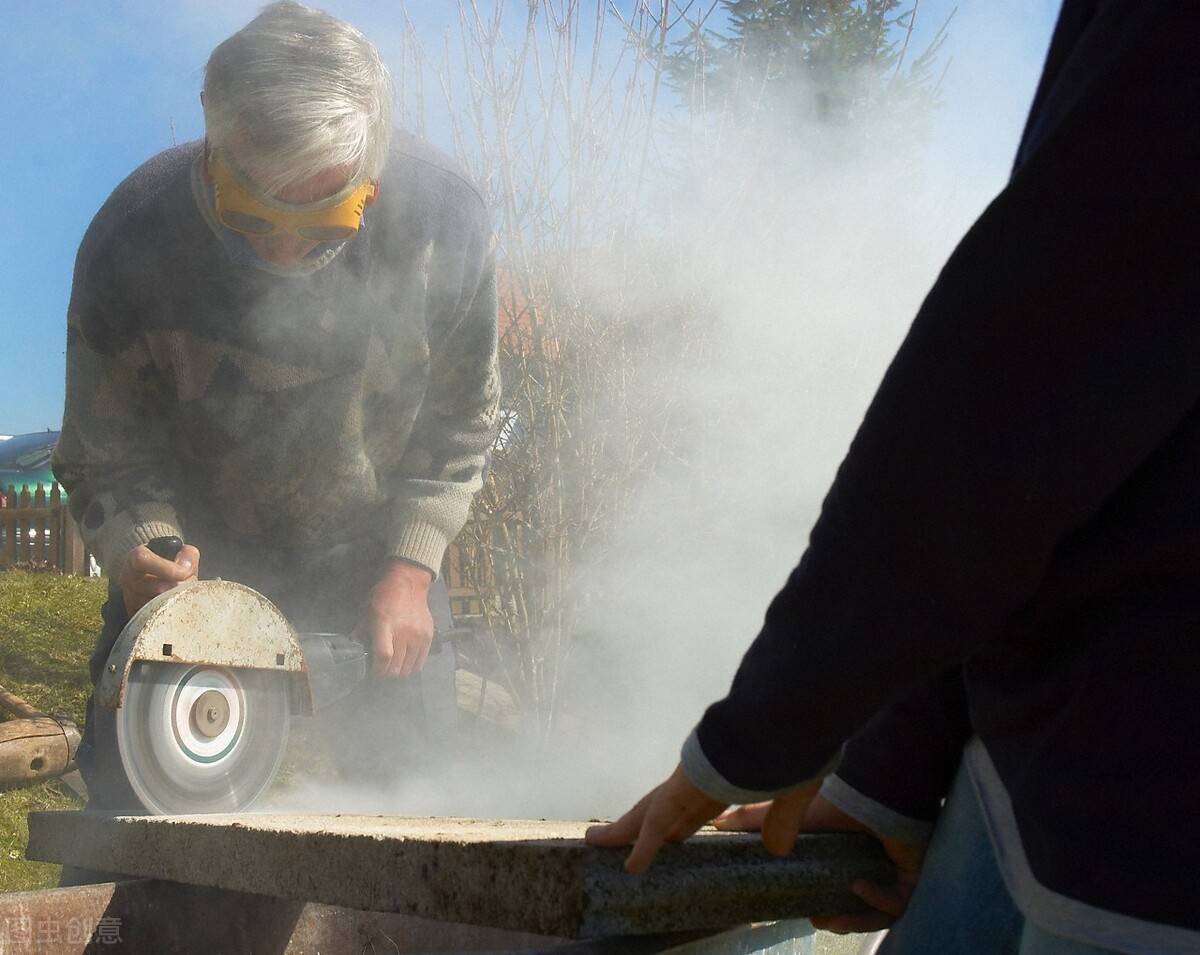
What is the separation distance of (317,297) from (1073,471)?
2102 millimetres

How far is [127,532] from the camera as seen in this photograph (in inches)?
94.9

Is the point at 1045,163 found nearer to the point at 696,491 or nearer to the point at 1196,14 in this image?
the point at 1196,14

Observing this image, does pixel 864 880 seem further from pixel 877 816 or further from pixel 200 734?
pixel 200 734

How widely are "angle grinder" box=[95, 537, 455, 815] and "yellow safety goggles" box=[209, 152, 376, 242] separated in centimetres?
69

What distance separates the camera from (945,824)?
1075mm

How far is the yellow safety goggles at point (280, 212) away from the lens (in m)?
2.20

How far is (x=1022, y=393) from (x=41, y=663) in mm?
6146

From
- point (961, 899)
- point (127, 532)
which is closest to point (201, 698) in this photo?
point (127, 532)

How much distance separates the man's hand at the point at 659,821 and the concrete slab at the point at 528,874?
0.05 ft

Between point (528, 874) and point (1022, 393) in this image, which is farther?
point (528, 874)

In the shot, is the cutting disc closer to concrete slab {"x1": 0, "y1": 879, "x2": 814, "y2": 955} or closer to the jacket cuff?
the jacket cuff

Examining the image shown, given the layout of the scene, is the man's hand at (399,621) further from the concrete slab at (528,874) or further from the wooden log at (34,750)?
the wooden log at (34,750)

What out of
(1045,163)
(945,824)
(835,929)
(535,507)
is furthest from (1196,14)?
(535,507)

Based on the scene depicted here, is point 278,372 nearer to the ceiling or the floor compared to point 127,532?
nearer to the ceiling
